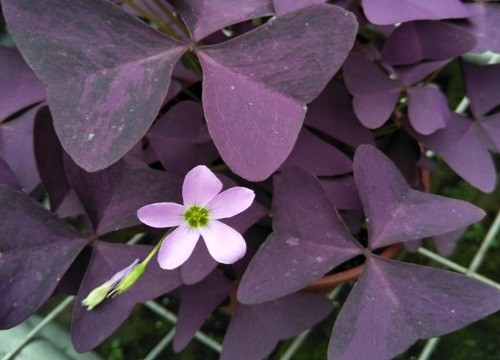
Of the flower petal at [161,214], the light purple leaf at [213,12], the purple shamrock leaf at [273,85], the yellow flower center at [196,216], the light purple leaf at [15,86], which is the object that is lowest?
the yellow flower center at [196,216]

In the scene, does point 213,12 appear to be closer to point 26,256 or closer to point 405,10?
point 405,10

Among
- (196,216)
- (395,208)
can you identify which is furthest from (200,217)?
(395,208)

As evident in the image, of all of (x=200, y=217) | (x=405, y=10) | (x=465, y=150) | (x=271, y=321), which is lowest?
(x=271, y=321)

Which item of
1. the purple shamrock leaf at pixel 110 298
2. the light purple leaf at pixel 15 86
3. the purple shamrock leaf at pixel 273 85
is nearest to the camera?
the purple shamrock leaf at pixel 273 85

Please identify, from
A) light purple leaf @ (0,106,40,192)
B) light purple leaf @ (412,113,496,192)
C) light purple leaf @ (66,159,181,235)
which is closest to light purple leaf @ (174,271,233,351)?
light purple leaf @ (66,159,181,235)

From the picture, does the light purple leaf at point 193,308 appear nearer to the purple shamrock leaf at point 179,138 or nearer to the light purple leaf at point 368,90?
the purple shamrock leaf at point 179,138

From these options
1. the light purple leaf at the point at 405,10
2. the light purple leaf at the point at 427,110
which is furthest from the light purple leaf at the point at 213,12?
the light purple leaf at the point at 427,110
